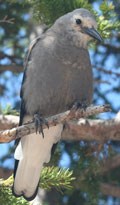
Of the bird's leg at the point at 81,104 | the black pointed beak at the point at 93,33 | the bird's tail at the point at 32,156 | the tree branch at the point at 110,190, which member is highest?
the black pointed beak at the point at 93,33

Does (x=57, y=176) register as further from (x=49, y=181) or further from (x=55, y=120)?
(x=55, y=120)

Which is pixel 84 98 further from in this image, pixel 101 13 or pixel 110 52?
pixel 110 52

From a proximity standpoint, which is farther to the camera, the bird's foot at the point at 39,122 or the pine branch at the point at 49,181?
the bird's foot at the point at 39,122

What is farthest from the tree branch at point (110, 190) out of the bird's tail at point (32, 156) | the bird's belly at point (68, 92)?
the bird's belly at point (68, 92)

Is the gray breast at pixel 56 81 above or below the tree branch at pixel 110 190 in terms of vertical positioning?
above

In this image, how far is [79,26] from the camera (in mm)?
4117

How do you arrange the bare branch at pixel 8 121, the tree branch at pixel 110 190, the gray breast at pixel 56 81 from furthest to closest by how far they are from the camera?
1. the tree branch at pixel 110 190
2. the bare branch at pixel 8 121
3. the gray breast at pixel 56 81

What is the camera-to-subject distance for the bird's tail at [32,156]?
3908 mm

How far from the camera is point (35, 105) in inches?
156

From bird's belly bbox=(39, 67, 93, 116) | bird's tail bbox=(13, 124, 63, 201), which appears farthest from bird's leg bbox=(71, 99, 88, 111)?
bird's tail bbox=(13, 124, 63, 201)


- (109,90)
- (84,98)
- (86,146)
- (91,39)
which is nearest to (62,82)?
(84,98)

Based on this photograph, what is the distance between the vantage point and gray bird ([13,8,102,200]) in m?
3.89

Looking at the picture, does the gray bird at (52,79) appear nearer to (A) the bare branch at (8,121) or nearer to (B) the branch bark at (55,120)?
(A) the bare branch at (8,121)

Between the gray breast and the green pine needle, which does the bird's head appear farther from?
the green pine needle
